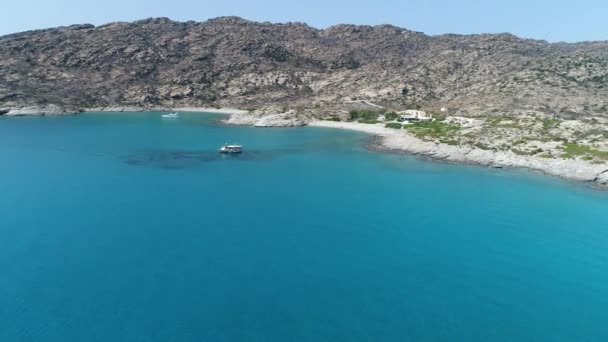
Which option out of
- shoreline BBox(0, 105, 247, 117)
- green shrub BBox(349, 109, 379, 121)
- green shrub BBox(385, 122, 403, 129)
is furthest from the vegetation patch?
shoreline BBox(0, 105, 247, 117)

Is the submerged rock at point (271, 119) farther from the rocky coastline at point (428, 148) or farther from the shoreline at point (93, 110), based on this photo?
the shoreline at point (93, 110)

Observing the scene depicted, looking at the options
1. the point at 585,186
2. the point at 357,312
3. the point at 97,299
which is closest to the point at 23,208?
the point at 97,299

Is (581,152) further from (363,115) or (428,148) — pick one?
(363,115)

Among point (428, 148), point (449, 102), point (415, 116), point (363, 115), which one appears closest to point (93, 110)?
point (363, 115)

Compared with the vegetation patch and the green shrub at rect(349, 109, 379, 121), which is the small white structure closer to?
the green shrub at rect(349, 109, 379, 121)

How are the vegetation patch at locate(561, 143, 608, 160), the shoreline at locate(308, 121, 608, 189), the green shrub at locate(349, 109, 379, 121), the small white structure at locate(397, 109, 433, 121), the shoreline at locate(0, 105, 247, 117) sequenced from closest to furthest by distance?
1. the shoreline at locate(308, 121, 608, 189)
2. the vegetation patch at locate(561, 143, 608, 160)
3. the small white structure at locate(397, 109, 433, 121)
4. the green shrub at locate(349, 109, 379, 121)
5. the shoreline at locate(0, 105, 247, 117)

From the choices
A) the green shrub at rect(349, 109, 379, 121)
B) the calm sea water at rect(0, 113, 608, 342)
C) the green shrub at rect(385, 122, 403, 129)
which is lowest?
the calm sea water at rect(0, 113, 608, 342)

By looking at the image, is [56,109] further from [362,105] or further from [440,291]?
[440,291]
